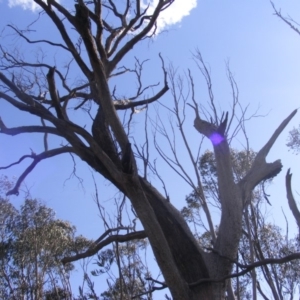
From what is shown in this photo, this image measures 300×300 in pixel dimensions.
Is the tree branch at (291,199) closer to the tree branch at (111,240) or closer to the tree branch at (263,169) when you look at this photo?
the tree branch at (263,169)

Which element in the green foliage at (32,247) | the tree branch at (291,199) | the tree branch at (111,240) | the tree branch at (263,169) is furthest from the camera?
the green foliage at (32,247)

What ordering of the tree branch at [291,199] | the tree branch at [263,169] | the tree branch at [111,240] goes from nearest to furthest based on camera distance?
the tree branch at [291,199]
the tree branch at [111,240]
the tree branch at [263,169]

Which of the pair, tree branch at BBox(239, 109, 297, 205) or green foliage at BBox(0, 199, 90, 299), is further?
green foliage at BBox(0, 199, 90, 299)

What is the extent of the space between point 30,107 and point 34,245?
501 inches

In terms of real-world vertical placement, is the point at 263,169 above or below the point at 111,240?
above

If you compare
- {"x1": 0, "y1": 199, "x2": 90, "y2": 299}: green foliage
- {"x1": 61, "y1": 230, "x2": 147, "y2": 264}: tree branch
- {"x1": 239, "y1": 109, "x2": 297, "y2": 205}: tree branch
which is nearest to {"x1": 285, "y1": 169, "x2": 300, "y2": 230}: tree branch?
{"x1": 239, "y1": 109, "x2": 297, "y2": 205}: tree branch

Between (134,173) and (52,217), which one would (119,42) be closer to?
(134,173)

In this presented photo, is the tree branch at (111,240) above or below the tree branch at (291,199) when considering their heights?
above

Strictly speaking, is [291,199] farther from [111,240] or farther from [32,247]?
[32,247]

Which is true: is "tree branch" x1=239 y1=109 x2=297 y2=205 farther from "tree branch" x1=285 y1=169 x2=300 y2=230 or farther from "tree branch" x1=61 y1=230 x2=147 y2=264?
"tree branch" x1=61 y1=230 x2=147 y2=264

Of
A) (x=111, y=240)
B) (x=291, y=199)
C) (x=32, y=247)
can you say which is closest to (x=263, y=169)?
(x=291, y=199)

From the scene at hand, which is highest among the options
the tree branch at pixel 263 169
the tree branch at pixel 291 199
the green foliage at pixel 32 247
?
the green foliage at pixel 32 247

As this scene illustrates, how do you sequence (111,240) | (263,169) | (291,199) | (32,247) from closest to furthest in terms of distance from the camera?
(291,199), (111,240), (263,169), (32,247)

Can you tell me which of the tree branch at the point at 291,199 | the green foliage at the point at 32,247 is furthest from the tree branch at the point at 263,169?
the green foliage at the point at 32,247
